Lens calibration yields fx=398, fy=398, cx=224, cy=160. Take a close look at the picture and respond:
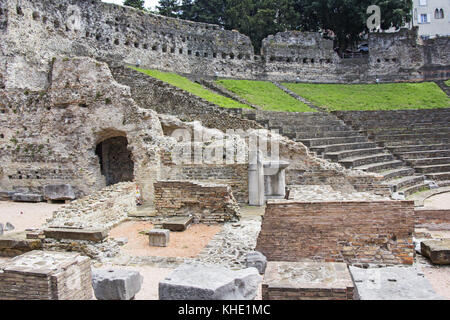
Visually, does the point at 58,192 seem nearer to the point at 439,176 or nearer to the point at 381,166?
the point at 381,166

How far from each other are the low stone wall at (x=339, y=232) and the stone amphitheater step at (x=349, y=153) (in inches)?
328

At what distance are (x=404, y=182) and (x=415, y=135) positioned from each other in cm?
544

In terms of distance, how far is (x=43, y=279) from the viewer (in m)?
5.09

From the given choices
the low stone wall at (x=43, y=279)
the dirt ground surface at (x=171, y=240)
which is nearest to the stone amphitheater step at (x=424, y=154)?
the dirt ground surface at (x=171, y=240)

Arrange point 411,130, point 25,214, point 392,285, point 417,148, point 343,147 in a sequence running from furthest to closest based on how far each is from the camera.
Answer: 1. point 411,130
2. point 417,148
3. point 343,147
4. point 25,214
5. point 392,285

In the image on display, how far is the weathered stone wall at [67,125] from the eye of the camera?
1498cm

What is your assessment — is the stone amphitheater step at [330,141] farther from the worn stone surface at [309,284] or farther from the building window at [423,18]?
the building window at [423,18]

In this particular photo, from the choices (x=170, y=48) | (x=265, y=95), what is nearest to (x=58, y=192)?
(x=265, y=95)

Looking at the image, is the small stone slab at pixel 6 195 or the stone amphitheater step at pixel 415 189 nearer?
the stone amphitheater step at pixel 415 189

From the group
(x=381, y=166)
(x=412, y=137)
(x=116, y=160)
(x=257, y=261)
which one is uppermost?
(x=412, y=137)

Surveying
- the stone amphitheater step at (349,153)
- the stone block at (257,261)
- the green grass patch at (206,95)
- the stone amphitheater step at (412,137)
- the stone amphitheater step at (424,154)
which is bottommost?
the stone block at (257,261)

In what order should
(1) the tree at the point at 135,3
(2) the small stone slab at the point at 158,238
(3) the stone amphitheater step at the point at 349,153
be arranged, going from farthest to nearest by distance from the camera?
(1) the tree at the point at 135,3
(3) the stone amphitheater step at the point at 349,153
(2) the small stone slab at the point at 158,238

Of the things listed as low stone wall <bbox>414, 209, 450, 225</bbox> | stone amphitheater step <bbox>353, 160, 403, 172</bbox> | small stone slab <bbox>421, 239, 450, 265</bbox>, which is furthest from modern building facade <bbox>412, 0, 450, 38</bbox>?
small stone slab <bbox>421, 239, 450, 265</bbox>

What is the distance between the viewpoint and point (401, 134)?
19.4 m
